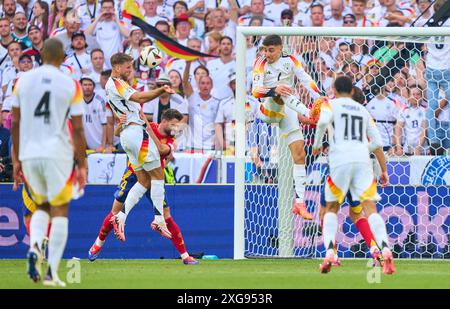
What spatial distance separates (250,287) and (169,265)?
3671mm

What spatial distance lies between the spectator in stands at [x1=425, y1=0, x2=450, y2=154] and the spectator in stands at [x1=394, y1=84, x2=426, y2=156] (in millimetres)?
143

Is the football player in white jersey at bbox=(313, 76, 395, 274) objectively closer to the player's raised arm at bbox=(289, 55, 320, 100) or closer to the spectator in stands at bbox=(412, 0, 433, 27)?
the player's raised arm at bbox=(289, 55, 320, 100)

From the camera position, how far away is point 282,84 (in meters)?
15.4

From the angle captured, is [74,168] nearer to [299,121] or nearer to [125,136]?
[125,136]

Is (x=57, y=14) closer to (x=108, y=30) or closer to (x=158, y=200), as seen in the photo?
(x=108, y=30)

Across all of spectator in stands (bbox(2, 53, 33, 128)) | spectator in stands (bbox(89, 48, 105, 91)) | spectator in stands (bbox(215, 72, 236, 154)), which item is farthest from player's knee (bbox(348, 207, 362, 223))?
spectator in stands (bbox(2, 53, 33, 128))

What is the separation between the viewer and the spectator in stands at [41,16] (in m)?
20.4

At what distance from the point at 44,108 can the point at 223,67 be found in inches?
388

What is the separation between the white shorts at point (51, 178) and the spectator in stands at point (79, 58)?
9.78 meters

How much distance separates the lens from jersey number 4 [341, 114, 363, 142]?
39.3 feet

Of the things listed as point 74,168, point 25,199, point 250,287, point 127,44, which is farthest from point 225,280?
point 127,44

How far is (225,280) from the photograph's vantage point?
39.5 ft

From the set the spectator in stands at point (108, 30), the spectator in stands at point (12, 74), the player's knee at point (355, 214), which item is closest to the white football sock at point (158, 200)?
the player's knee at point (355, 214)

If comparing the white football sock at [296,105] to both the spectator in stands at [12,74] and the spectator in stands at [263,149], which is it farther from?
the spectator in stands at [12,74]
